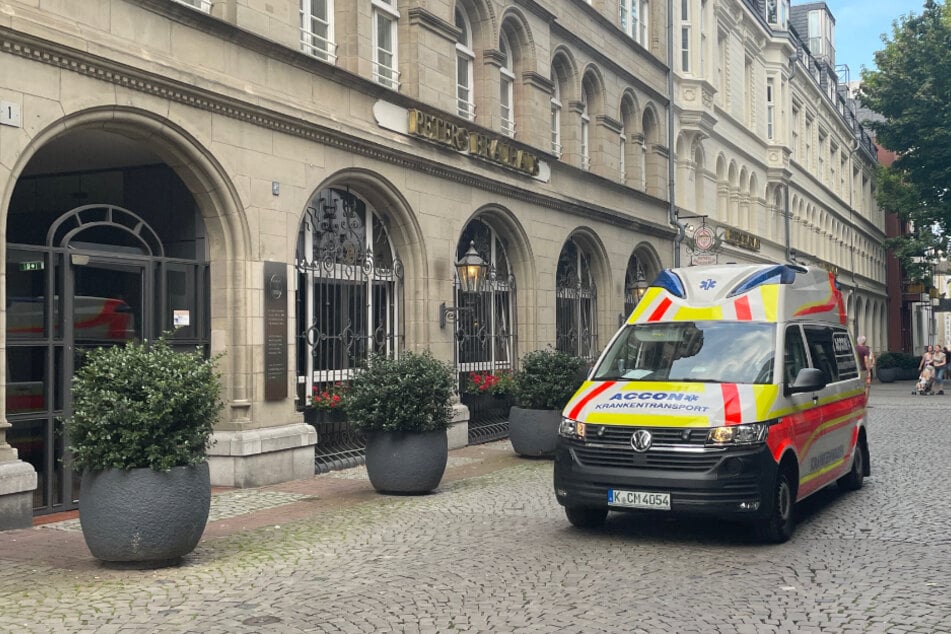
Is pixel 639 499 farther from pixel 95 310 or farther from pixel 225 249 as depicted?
pixel 225 249

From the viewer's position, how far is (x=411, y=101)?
52.0 ft

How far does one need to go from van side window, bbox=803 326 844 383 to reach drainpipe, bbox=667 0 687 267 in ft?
56.6

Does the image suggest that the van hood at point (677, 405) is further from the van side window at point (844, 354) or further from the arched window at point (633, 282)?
the arched window at point (633, 282)

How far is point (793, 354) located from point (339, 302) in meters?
6.99

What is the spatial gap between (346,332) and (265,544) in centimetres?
640

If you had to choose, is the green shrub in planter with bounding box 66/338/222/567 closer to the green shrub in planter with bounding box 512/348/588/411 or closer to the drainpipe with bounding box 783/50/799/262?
the green shrub in planter with bounding box 512/348/588/411

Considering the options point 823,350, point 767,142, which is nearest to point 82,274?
point 823,350

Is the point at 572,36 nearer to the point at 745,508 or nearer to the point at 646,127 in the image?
the point at 646,127

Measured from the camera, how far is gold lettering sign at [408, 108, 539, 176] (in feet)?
52.6

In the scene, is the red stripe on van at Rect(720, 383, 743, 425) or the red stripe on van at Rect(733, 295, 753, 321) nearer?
the red stripe on van at Rect(720, 383, 743, 425)

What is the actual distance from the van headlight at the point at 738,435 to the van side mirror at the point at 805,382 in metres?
0.78

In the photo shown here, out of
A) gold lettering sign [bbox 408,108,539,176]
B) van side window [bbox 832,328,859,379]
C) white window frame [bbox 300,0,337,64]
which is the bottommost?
van side window [bbox 832,328,859,379]

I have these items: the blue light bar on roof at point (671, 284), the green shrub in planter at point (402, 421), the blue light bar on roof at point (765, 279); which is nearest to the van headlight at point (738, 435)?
the blue light bar on roof at point (765, 279)

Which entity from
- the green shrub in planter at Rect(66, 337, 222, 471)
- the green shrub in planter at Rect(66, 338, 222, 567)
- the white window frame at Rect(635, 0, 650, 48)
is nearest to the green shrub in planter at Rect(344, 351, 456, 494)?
the green shrub in planter at Rect(66, 337, 222, 471)
